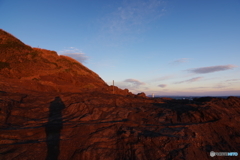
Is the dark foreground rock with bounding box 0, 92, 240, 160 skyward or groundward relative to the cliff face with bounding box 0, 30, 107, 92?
groundward

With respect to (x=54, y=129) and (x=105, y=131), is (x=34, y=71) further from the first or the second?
(x=105, y=131)

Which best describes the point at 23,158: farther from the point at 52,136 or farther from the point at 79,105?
the point at 79,105

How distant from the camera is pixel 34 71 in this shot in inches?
820

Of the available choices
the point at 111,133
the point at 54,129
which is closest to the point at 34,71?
the point at 54,129

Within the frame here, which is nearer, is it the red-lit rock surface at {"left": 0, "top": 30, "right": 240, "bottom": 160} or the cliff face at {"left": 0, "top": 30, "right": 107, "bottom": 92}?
A: the red-lit rock surface at {"left": 0, "top": 30, "right": 240, "bottom": 160}

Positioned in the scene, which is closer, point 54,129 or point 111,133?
point 111,133

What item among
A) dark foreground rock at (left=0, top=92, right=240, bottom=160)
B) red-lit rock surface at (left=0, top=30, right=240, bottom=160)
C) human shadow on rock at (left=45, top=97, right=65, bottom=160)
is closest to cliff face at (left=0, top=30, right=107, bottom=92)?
red-lit rock surface at (left=0, top=30, right=240, bottom=160)

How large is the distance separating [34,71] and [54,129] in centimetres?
1524

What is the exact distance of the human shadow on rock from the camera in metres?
6.45

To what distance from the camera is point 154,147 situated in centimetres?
679

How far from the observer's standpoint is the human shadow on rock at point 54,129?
6.45 meters

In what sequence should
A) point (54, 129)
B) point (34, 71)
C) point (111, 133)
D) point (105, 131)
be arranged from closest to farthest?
1. point (111, 133)
2. point (105, 131)
3. point (54, 129)
4. point (34, 71)

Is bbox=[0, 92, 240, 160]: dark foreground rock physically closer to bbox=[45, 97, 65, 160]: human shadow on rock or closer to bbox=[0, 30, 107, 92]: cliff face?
bbox=[45, 97, 65, 160]: human shadow on rock

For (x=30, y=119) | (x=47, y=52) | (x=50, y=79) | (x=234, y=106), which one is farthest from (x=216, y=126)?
(x=47, y=52)
